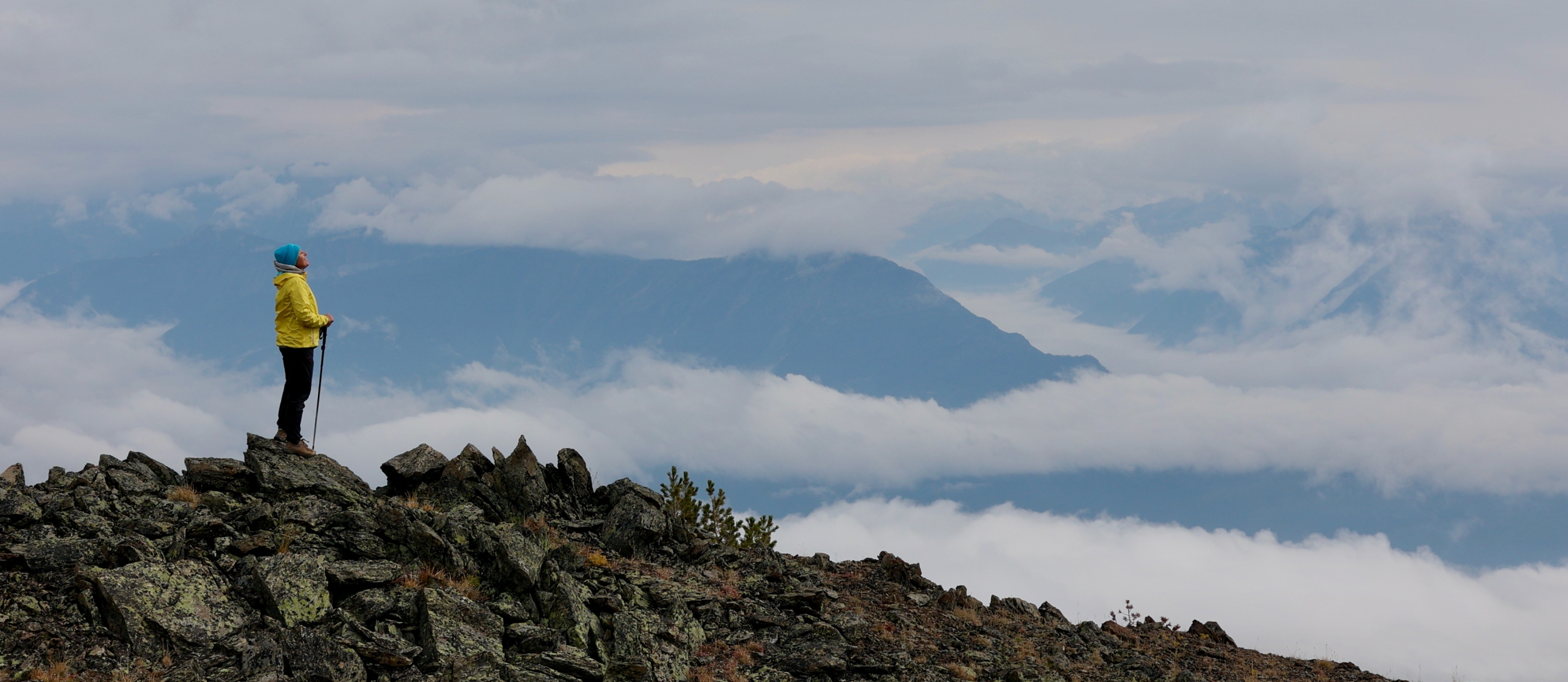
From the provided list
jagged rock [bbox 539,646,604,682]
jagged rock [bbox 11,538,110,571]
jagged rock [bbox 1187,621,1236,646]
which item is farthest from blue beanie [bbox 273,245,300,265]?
jagged rock [bbox 1187,621,1236,646]

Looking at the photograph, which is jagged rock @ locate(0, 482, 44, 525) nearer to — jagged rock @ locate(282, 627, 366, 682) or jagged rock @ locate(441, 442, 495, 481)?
jagged rock @ locate(282, 627, 366, 682)

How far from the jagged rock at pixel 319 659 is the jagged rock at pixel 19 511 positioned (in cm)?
506

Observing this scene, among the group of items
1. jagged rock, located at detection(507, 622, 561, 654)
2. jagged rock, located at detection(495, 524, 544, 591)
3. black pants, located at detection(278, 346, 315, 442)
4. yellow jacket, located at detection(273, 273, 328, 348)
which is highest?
yellow jacket, located at detection(273, 273, 328, 348)

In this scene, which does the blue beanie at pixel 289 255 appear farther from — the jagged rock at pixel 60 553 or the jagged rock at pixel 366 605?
the jagged rock at pixel 366 605

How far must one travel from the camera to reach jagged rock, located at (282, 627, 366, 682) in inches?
431

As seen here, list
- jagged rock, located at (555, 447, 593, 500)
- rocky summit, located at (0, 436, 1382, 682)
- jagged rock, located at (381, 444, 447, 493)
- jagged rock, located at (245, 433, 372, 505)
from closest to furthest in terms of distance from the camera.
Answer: rocky summit, located at (0, 436, 1382, 682)
jagged rock, located at (245, 433, 372, 505)
jagged rock, located at (381, 444, 447, 493)
jagged rock, located at (555, 447, 593, 500)

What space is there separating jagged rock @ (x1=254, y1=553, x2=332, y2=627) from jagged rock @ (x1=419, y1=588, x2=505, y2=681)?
1269mm

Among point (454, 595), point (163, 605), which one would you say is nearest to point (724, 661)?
point (454, 595)

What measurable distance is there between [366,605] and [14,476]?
7.94m

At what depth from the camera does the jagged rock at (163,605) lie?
444 inches

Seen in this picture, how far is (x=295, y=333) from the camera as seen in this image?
56.0 feet

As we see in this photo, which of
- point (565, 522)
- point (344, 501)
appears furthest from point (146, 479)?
point (565, 522)

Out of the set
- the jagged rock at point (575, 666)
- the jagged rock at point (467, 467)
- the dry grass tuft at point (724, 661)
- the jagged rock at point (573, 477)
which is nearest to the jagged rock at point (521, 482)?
the jagged rock at point (467, 467)

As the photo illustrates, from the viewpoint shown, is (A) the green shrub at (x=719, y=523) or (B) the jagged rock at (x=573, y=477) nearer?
(B) the jagged rock at (x=573, y=477)
